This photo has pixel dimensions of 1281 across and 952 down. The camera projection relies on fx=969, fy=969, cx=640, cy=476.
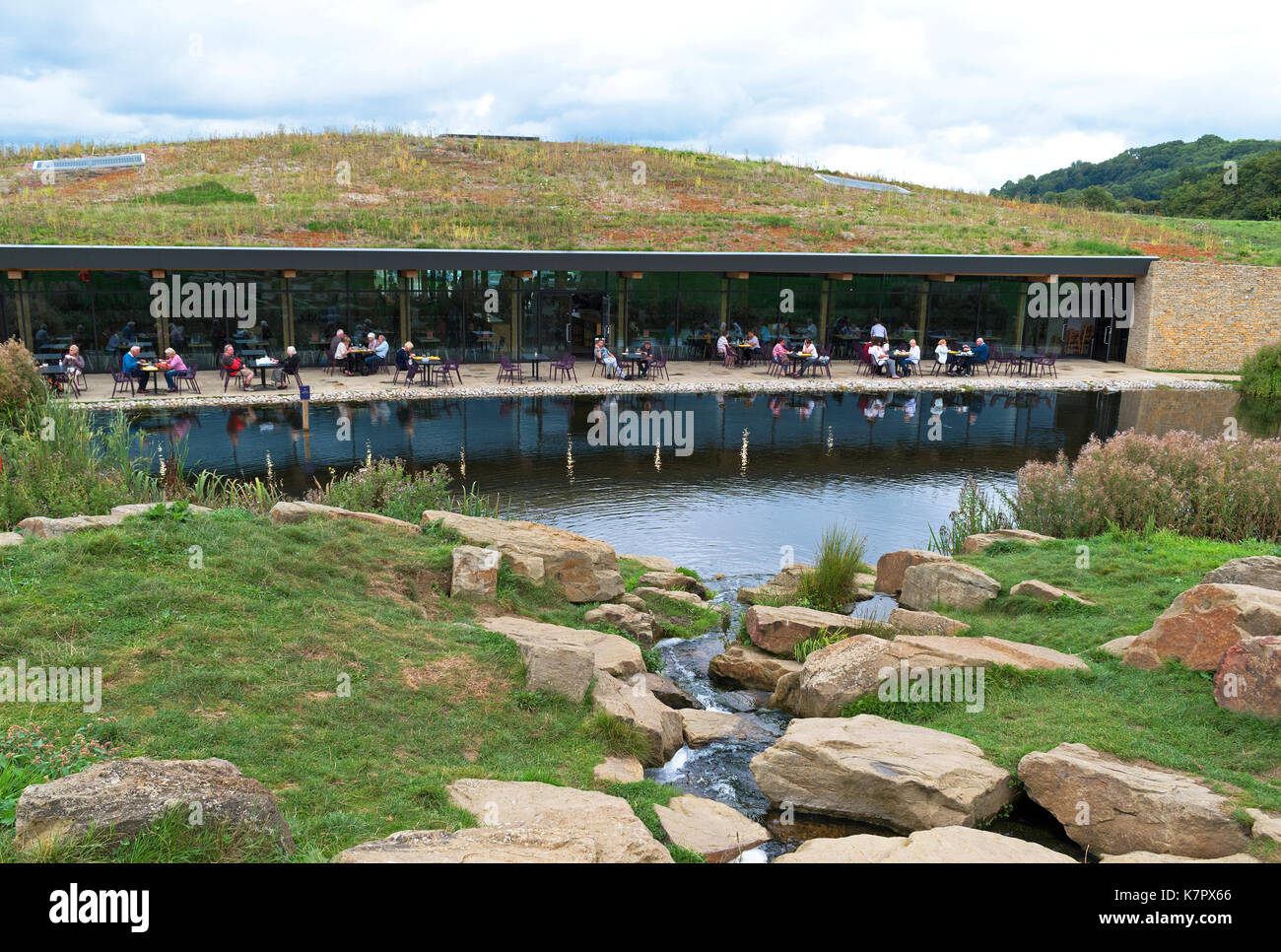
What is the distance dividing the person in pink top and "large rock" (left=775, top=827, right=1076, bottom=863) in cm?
2156

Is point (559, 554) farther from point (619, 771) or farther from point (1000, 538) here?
point (1000, 538)

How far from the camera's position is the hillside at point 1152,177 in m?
60.2

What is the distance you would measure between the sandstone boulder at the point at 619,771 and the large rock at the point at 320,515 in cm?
403

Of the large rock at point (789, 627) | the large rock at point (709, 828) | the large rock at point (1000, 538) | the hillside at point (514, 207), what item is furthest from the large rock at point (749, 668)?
the hillside at point (514, 207)

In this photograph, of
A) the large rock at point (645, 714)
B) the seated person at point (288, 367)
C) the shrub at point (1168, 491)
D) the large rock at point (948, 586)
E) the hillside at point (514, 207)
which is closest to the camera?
the large rock at point (645, 714)

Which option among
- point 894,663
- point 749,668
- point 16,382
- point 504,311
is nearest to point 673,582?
point 749,668

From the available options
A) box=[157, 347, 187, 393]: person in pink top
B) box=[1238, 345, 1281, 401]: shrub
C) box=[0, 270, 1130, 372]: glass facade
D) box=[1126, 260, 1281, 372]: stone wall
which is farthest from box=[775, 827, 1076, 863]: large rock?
→ box=[1126, 260, 1281, 372]: stone wall

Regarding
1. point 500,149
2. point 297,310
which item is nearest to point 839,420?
point 297,310

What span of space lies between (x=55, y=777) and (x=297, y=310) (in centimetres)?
2445

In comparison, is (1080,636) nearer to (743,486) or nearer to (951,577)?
(951,577)

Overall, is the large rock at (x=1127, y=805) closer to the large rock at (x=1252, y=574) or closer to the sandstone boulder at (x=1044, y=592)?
the large rock at (x=1252, y=574)

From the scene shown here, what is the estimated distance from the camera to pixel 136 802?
4.04 m

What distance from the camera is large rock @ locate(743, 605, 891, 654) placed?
888cm

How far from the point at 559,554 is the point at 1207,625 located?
5.67 metres
